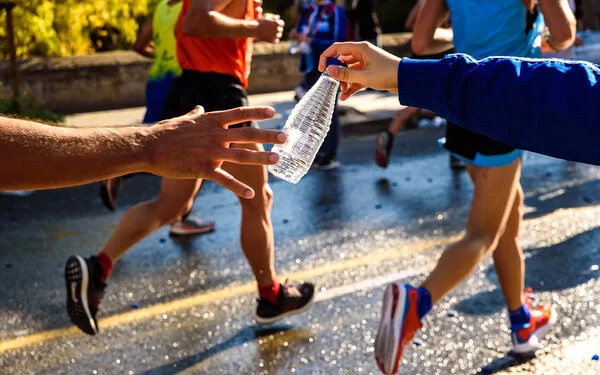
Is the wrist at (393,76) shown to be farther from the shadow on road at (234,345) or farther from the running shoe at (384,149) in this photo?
the running shoe at (384,149)

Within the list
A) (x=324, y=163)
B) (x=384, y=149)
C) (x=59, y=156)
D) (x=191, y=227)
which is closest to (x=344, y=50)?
(x=59, y=156)

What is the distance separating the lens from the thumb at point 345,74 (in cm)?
283

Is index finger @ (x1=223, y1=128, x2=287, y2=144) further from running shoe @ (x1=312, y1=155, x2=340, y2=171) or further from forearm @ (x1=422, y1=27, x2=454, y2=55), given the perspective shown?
running shoe @ (x1=312, y1=155, x2=340, y2=171)

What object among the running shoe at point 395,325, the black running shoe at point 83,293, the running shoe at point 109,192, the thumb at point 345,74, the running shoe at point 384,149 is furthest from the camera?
the running shoe at point 384,149

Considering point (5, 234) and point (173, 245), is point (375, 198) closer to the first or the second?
point (173, 245)

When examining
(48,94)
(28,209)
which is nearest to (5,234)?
(28,209)

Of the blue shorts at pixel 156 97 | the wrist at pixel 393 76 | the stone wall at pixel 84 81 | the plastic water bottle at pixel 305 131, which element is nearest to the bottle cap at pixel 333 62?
the wrist at pixel 393 76

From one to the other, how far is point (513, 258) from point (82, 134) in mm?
2436

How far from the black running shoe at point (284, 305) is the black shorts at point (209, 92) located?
896 mm

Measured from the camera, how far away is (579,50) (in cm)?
915

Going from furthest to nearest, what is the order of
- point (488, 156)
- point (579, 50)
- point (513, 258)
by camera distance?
point (579, 50), point (513, 258), point (488, 156)

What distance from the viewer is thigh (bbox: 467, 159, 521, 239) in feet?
13.2

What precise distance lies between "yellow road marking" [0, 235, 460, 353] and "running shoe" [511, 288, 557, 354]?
4.76 feet

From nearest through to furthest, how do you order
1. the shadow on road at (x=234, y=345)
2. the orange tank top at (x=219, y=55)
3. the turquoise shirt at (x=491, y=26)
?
the turquoise shirt at (x=491, y=26) → the shadow on road at (x=234, y=345) → the orange tank top at (x=219, y=55)
